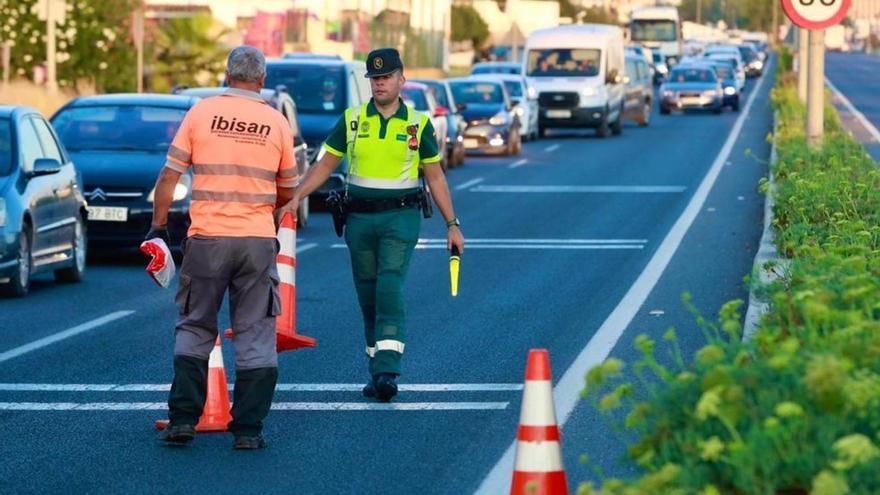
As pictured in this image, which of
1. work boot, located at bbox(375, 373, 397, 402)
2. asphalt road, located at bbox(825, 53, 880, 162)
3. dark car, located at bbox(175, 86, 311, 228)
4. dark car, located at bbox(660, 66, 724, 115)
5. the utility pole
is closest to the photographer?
work boot, located at bbox(375, 373, 397, 402)

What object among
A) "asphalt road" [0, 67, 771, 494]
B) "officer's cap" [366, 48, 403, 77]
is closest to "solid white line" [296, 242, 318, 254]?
"asphalt road" [0, 67, 771, 494]

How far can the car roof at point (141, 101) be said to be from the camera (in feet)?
66.6

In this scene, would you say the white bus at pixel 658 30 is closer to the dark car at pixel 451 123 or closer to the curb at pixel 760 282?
the dark car at pixel 451 123

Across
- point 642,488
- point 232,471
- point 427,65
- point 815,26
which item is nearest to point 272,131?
point 232,471

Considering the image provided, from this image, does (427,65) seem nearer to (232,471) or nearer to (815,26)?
(815,26)

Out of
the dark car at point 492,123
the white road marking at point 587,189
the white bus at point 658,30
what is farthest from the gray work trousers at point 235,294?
the white bus at point 658,30

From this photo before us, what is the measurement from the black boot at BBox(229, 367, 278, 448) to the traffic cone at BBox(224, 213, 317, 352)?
2.24m

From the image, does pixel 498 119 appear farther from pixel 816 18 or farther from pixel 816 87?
pixel 816 18

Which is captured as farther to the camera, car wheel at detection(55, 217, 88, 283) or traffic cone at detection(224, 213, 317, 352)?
car wheel at detection(55, 217, 88, 283)

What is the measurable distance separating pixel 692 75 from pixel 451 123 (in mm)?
28366

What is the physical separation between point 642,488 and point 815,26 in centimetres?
1475

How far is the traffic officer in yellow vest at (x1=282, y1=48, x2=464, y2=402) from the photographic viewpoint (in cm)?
1030

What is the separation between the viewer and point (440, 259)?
61.4 ft

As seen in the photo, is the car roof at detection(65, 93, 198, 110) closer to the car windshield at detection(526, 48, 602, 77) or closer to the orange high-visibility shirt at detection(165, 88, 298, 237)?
the orange high-visibility shirt at detection(165, 88, 298, 237)
